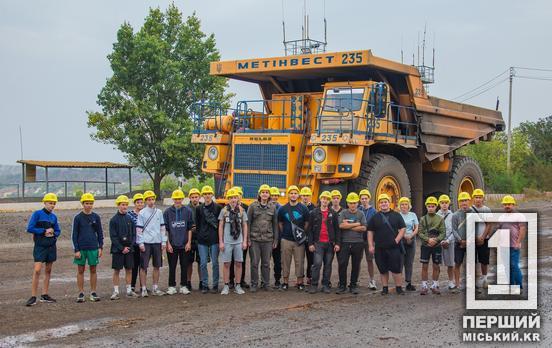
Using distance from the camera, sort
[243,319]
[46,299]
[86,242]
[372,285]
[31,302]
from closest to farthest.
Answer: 1. [243,319]
2. [31,302]
3. [46,299]
4. [86,242]
5. [372,285]

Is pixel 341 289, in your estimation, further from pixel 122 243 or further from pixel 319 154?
A: pixel 319 154

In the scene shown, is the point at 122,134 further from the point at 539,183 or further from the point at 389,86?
the point at 539,183

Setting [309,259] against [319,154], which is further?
[319,154]

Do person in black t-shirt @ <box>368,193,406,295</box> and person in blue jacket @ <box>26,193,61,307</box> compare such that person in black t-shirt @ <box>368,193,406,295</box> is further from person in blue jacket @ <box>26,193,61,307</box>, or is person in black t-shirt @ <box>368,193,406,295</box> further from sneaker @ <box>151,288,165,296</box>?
person in blue jacket @ <box>26,193,61,307</box>

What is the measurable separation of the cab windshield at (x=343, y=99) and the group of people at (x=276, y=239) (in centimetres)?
456

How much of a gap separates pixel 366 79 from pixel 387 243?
6716 mm

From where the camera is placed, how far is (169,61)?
31203mm

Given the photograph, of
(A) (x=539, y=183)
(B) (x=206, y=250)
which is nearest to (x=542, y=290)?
(B) (x=206, y=250)

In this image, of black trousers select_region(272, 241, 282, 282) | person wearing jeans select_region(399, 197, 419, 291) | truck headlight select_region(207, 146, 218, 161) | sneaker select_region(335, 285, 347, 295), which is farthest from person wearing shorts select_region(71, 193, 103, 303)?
truck headlight select_region(207, 146, 218, 161)

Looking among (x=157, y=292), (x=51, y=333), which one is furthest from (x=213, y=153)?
(x=51, y=333)

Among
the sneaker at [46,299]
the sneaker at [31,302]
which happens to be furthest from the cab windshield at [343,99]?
the sneaker at [31,302]

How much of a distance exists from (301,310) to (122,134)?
2325cm

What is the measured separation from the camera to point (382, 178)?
1639 cm

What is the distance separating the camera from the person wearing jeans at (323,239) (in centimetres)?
1170
